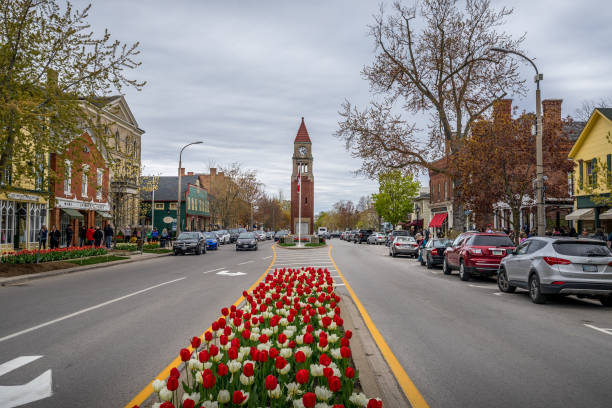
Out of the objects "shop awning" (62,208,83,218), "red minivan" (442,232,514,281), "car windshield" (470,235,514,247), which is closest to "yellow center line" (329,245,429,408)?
"red minivan" (442,232,514,281)

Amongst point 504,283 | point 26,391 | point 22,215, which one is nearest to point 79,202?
point 22,215

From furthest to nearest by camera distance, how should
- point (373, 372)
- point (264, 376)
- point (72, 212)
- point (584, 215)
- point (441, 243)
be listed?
1. point (72, 212)
2. point (584, 215)
3. point (441, 243)
4. point (373, 372)
5. point (264, 376)

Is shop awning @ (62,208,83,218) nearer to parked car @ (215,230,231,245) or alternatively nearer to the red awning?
parked car @ (215,230,231,245)

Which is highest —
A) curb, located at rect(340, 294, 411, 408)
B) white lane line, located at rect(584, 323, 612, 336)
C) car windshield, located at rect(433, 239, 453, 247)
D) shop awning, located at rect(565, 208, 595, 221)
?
Answer: shop awning, located at rect(565, 208, 595, 221)

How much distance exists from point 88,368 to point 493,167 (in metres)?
19.8

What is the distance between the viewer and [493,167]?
21922 millimetres

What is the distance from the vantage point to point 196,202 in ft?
249

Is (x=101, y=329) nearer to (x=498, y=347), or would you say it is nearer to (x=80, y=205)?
(x=498, y=347)

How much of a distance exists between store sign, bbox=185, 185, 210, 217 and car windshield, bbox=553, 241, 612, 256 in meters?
62.8

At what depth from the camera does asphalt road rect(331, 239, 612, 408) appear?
16.8ft

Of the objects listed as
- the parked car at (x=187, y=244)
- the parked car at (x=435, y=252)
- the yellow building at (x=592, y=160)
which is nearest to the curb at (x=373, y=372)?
the parked car at (x=435, y=252)

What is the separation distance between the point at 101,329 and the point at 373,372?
5.05 m

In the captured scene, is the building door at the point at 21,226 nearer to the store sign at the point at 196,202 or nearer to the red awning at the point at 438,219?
the store sign at the point at 196,202

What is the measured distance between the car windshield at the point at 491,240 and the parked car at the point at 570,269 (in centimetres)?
470
